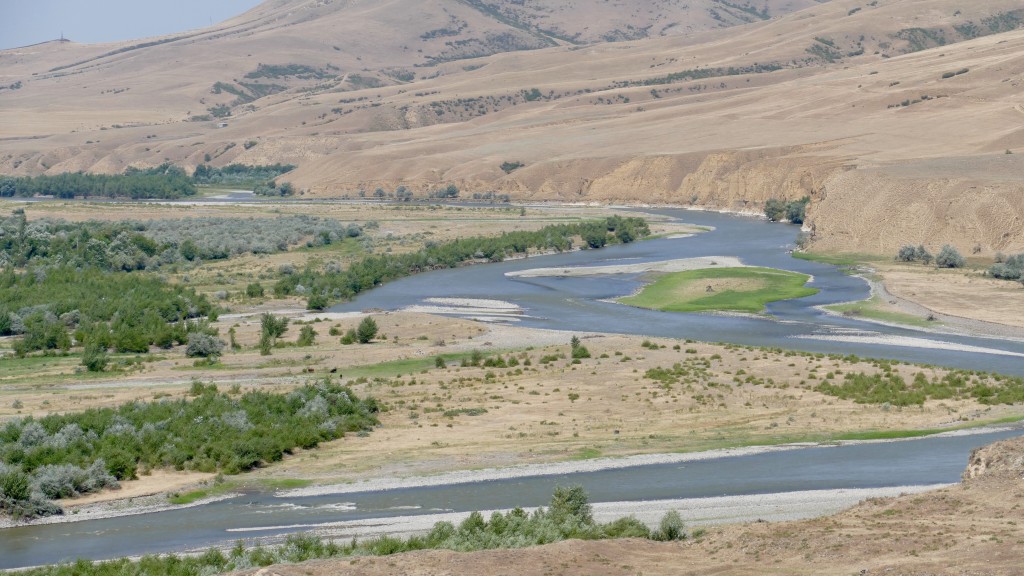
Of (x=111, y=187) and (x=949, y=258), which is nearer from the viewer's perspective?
(x=949, y=258)

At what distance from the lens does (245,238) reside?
311 feet

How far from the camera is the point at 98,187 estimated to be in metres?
154

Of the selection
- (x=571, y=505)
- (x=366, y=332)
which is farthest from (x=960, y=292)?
(x=571, y=505)

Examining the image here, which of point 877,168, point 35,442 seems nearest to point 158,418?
point 35,442

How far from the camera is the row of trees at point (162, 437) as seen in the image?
32250 millimetres

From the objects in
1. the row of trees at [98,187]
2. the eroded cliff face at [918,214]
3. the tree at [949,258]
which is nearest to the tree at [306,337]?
the tree at [949,258]

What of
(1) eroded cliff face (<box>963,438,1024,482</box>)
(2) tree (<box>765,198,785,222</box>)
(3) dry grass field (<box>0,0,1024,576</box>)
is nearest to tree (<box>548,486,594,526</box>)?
(3) dry grass field (<box>0,0,1024,576</box>)

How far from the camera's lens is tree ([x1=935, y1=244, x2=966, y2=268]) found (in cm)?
7425

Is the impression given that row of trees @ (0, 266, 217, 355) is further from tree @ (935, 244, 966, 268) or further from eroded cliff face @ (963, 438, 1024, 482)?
tree @ (935, 244, 966, 268)

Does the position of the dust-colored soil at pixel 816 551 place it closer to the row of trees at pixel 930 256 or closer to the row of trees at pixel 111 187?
the row of trees at pixel 930 256

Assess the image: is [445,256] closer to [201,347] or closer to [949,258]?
[949,258]

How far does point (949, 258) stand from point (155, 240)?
160ft

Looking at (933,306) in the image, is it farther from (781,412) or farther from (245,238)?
(245,238)

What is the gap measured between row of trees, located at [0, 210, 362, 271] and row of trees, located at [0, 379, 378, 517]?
40337mm
